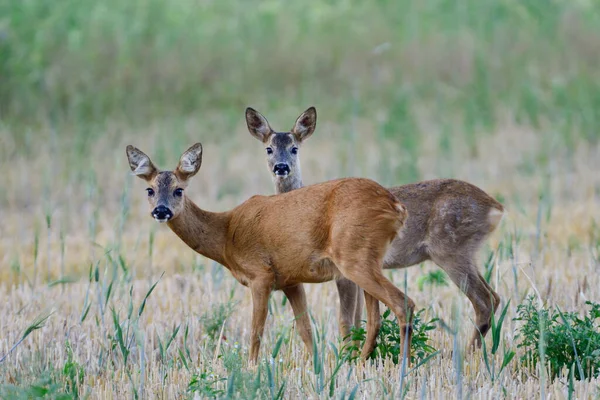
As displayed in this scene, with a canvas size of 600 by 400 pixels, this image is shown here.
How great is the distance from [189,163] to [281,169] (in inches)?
55.1

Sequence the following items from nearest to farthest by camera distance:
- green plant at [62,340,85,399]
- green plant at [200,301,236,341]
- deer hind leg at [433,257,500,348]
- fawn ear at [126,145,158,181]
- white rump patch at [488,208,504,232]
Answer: green plant at [62,340,85,399], fawn ear at [126,145,158,181], green plant at [200,301,236,341], deer hind leg at [433,257,500,348], white rump patch at [488,208,504,232]

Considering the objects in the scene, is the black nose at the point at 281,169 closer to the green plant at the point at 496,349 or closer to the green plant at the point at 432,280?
the green plant at the point at 432,280

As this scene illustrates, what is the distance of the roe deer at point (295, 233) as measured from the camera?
21.6ft

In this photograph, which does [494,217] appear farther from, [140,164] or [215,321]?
[140,164]

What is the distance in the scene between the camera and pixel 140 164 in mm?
7309

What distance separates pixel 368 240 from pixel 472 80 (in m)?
13.8

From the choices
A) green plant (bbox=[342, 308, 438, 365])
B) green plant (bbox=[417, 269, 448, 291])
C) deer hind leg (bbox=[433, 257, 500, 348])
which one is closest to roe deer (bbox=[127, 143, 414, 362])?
green plant (bbox=[342, 308, 438, 365])

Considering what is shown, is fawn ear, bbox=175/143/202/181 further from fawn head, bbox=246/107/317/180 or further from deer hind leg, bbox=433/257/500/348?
deer hind leg, bbox=433/257/500/348

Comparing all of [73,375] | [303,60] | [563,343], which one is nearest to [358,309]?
[563,343]

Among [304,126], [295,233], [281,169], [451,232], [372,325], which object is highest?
[304,126]

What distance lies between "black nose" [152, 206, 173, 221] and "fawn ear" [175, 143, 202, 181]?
1.25ft

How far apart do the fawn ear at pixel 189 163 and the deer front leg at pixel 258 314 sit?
0.95 m

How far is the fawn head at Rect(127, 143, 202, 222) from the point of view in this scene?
7.04 meters

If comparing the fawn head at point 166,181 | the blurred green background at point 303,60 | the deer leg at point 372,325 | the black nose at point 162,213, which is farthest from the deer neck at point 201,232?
the blurred green background at point 303,60
